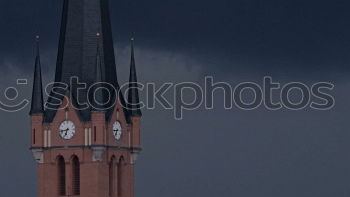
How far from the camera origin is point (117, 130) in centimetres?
14775

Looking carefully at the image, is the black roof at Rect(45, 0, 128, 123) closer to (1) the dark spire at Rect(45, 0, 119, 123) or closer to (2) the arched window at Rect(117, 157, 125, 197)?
(1) the dark spire at Rect(45, 0, 119, 123)

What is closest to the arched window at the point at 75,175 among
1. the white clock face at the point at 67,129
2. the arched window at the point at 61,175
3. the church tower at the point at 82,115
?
the church tower at the point at 82,115

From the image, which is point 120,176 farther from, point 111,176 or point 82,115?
point 82,115

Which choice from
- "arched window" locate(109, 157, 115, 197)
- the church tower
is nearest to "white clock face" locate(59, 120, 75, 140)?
the church tower

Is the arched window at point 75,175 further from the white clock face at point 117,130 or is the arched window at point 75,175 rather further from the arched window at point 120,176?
the arched window at point 120,176

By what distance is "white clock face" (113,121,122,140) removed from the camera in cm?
14738

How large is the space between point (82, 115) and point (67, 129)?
1189mm

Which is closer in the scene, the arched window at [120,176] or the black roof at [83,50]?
the black roof at [83,50]

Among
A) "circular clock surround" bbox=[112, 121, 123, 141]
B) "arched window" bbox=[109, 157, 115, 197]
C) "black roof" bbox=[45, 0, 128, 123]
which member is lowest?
"arched window" bbox=[109, 157, 115, 197]

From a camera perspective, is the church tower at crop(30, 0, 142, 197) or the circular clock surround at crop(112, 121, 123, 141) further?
the circular clock surround at crop(112, 121, 123, 141)

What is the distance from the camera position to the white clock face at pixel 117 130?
14738 cm

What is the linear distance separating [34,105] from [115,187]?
20.9 ft

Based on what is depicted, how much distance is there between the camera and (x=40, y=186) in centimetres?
14738

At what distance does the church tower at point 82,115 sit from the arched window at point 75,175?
0.03m
